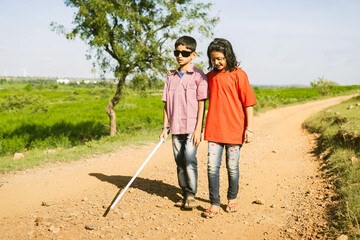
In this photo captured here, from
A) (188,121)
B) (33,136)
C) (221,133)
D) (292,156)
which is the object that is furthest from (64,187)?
(33,136)

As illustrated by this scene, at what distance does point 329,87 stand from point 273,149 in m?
28.2

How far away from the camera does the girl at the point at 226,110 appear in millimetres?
3348

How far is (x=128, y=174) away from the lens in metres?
5.44

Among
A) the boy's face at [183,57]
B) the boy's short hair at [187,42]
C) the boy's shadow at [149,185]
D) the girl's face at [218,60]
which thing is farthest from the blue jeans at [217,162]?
the boy's short hair at [187,42]

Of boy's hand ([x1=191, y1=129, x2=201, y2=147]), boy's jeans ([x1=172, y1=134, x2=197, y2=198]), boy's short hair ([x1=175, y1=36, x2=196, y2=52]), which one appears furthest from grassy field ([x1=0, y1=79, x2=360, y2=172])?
boy's short hair ([x1=175, y1=36, x2=196, y2=52])

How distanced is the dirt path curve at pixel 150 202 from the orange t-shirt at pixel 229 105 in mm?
949

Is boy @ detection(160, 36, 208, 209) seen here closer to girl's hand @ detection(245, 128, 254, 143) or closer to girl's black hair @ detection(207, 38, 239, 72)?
girl's black hair @ detection(207, 38, 239, 72)

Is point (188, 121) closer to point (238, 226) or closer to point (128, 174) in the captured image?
point (238, 226)

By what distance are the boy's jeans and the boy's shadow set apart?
0.43m

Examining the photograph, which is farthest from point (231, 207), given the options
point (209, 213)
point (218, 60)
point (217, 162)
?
point (218, 60)

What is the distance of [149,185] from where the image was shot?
4703mm

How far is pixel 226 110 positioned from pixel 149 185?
1968 mm

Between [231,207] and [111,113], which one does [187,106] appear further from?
[111,113]

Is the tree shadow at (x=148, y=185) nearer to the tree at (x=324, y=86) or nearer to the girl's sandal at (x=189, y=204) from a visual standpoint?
the girl's sandal at (x=189, y=204)
